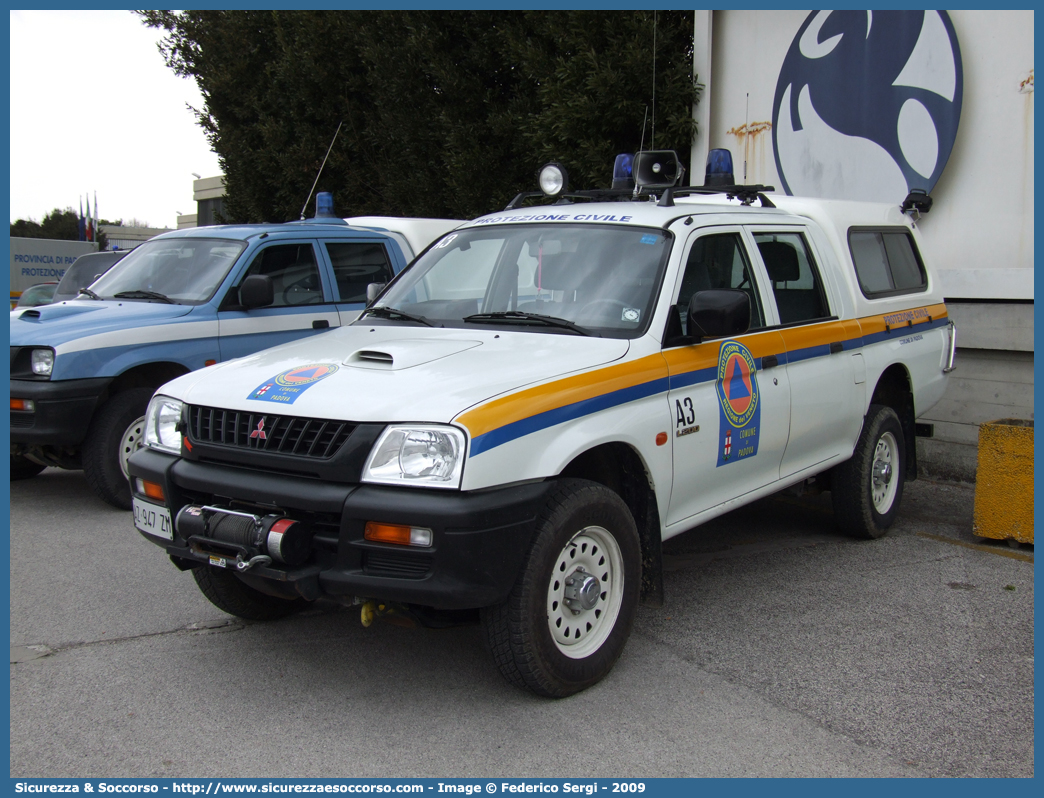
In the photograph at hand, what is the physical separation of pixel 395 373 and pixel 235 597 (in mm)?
1497

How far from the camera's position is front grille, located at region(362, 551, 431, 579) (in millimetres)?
3314

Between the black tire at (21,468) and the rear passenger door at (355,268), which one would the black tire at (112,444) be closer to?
the black tire at (21,468)

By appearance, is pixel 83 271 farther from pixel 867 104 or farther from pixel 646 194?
pixel 867 104

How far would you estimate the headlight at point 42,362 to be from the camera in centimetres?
637

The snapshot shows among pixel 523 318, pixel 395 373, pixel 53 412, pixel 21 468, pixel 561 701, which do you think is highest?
pixel 523 318

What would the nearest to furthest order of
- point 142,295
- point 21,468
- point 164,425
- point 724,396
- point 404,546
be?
point 404,546 → point 164,425 → point 724,396 → point 142,295 → point 21,468

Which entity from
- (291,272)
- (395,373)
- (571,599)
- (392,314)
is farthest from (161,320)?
(571,599)

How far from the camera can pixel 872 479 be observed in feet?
19.8

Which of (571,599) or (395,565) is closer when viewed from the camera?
(395,565)

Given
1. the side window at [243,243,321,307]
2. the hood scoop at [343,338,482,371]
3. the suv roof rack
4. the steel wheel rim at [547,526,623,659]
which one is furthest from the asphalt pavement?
the side window at [243,243,321,307]

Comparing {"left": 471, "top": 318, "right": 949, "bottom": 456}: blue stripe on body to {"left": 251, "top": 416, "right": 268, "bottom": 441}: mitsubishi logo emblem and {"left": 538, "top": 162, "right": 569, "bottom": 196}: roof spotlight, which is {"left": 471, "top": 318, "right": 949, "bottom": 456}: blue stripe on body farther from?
{"left": 538, "top": 162, "right": 569, "bottom": 196}: roof spotlight

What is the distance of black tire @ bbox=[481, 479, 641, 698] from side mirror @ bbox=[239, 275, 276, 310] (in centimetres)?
393
